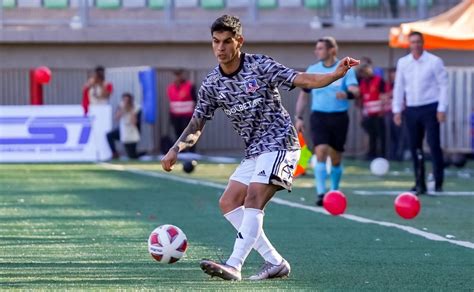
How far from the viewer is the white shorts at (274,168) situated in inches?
337

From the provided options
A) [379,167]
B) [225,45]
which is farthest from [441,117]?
[225,45]

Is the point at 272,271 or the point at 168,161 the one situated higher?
the point at 168,161

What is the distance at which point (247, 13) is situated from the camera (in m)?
28.1

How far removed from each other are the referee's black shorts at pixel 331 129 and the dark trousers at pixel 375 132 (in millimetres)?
10839

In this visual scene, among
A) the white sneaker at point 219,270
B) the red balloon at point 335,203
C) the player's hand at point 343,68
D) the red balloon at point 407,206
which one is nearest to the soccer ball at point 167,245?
the white sneaker at point 219,270

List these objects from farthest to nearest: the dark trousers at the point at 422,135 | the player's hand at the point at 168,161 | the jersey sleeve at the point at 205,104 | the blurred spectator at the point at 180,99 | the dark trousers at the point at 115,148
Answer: the blurred spectator at the point at 180,99 < the dark trousers at the point at 115,148 < the dark trousers at the point at 422,135 < the jersey sleeve at the point at 205,104 < the player's hand at the point at 168,161

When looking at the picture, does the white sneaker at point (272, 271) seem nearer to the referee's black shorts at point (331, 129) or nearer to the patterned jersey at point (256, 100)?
the patterned jersey at point (256, 100)

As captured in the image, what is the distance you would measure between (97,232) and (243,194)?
3400mm

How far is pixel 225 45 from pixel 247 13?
1981 cm

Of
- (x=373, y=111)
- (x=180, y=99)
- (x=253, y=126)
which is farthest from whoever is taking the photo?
(x=180, y=99)

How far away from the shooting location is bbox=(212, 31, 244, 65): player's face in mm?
8398

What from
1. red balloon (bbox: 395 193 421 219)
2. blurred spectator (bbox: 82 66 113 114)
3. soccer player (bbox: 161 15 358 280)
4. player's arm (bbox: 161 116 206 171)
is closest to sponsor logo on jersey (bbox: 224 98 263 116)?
soccer player (bbox: 161 15 358 280)

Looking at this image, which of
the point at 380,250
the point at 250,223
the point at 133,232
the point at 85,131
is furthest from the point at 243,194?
the point at 85,131

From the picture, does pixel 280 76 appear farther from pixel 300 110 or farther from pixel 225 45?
pixel 300 110
